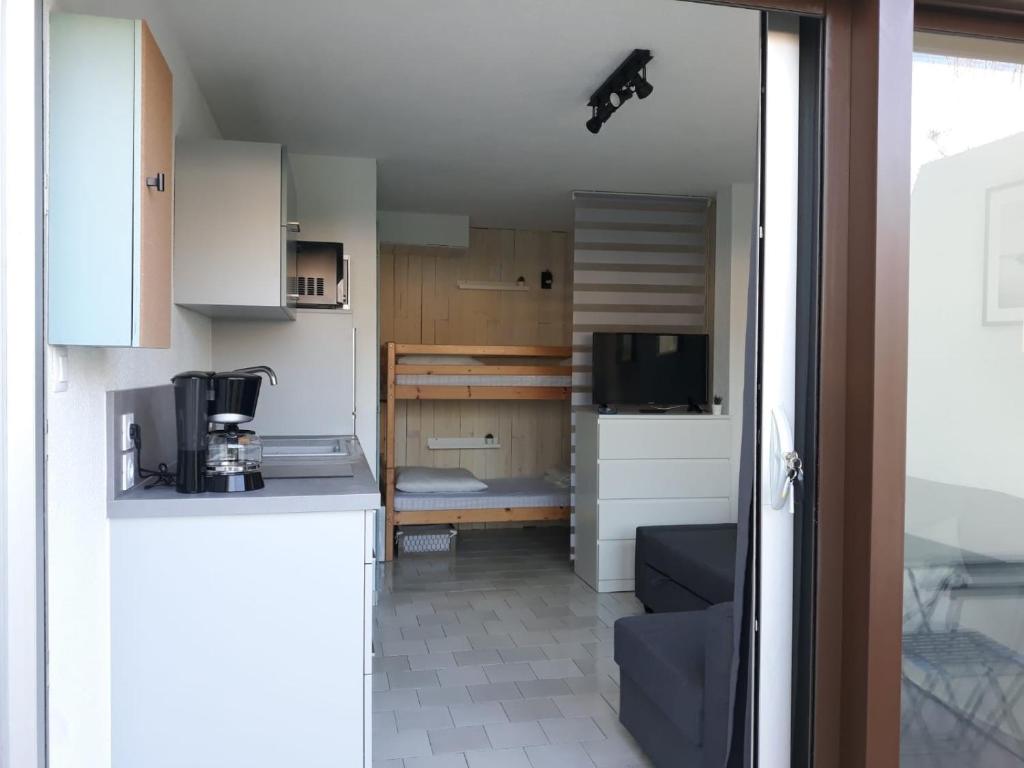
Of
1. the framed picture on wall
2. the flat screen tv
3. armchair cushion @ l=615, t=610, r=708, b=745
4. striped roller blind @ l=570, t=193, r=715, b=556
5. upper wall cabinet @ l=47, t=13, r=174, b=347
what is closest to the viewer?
upper wall cabinet @ l=47, t=13, r=174, b=347

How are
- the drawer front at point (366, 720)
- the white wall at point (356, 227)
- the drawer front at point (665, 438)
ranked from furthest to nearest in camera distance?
the drawer front at point (665, 438)
the white wall at point (356, 227)
the drawer front at point (366, 720)

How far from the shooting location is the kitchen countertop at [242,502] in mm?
1845

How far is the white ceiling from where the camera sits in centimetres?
259

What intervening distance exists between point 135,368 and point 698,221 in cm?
380

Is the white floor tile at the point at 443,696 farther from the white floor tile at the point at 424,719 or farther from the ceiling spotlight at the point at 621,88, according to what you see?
the ceiling spotlight at the point at 621,88

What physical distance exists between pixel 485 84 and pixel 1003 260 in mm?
2212

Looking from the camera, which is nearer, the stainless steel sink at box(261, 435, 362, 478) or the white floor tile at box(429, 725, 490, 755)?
the stainless steel sink at box(261, 435, 362, 478)

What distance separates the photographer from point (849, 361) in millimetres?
1448

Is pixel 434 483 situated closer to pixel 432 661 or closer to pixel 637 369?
pixel 637 369

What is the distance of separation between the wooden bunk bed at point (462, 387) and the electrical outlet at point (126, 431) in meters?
3.02

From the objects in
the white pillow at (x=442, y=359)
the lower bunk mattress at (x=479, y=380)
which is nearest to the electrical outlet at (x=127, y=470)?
the lower bunk mattress at (x=479, y=380)

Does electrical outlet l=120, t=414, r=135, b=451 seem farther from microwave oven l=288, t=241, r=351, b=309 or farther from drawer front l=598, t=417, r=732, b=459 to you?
drawer front l=598, t=417, r=732, b=459

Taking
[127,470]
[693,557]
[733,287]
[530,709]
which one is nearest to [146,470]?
[127,470]

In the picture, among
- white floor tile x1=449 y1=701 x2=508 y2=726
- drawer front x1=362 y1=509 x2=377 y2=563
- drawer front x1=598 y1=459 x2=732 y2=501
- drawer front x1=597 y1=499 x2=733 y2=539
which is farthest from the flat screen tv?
drawer front x1=362 y1=509 x2=377 y2=563
